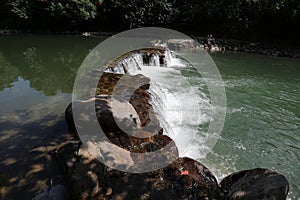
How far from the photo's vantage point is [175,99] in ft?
26.8

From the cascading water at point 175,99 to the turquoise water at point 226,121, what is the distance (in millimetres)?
629

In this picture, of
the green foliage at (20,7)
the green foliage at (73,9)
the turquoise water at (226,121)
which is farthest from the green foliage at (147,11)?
the turquoise water at (226,121)

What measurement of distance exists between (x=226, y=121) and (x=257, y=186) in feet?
11.6

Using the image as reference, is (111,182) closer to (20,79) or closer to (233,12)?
(20,79)

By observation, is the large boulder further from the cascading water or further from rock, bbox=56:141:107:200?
the cascading water

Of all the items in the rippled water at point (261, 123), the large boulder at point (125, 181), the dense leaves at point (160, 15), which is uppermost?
the dense leaves at point (160, 15)

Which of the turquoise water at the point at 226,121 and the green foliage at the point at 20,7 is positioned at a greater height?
the green foliage at the point at 20,7

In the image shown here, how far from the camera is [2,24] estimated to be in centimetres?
2208

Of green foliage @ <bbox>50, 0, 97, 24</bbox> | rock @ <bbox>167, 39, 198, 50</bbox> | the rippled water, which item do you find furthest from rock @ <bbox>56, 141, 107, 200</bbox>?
green foliage @ <bbox>50, 0, 97, 24</bbox>

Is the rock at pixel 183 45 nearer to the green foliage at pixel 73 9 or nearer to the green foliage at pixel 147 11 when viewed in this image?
the green foliage at pixel 147 11

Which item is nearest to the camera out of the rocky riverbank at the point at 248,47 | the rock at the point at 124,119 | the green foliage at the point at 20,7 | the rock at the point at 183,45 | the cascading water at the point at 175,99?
the rock at the point at 124,119

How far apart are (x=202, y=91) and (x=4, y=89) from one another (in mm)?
6931

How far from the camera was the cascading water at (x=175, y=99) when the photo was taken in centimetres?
597

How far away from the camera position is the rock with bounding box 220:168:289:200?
317 cm
